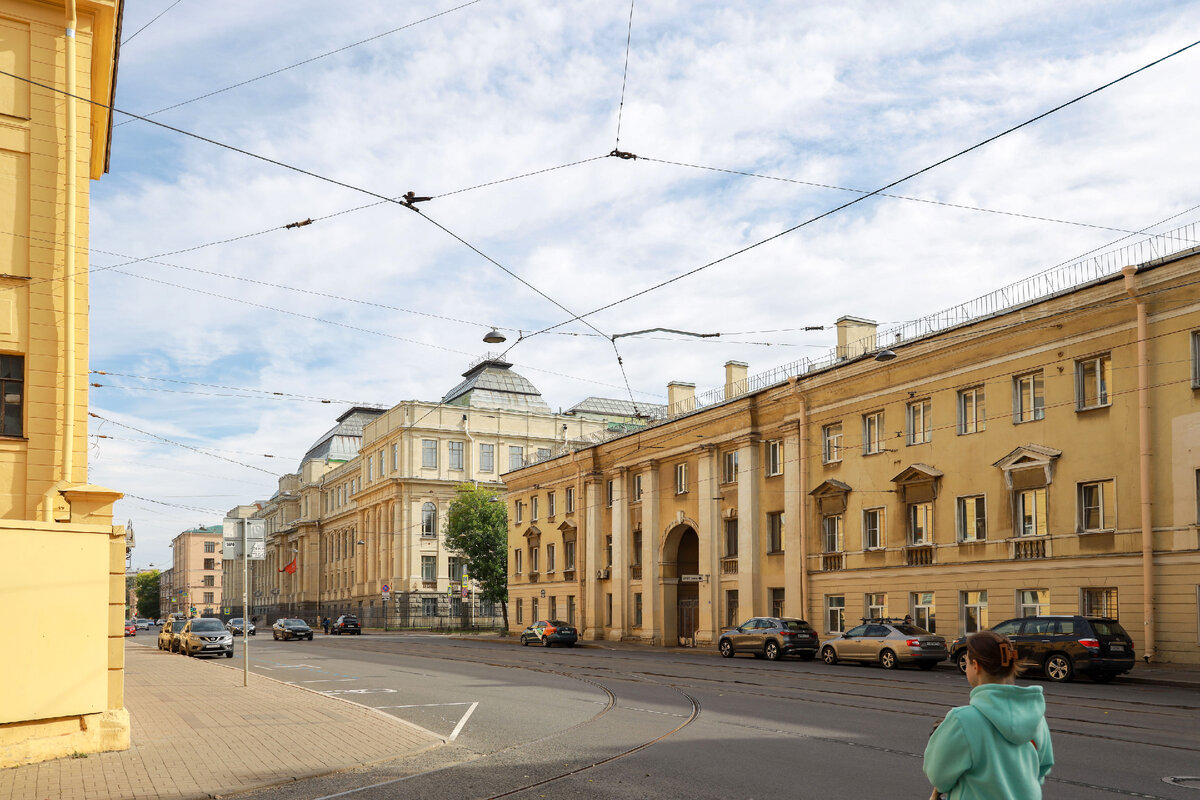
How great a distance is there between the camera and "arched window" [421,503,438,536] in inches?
3501

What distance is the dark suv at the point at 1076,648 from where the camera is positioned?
2442 cm

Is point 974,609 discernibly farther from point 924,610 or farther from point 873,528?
point 873,528

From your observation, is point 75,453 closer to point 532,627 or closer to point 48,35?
point 48,35

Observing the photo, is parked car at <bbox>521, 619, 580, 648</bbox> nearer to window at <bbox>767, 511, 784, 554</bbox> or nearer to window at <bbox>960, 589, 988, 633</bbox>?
window at <bbox>767, 511, 784, 554</bbox>

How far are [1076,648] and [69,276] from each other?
72.1 ft

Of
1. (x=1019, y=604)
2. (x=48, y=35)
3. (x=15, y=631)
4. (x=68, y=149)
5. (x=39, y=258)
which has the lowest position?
(x=1019, y=604)

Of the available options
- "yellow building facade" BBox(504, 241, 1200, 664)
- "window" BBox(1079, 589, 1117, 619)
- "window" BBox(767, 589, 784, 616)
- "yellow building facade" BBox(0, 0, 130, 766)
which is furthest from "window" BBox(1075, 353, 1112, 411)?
"yellow building facade" BBox(0, 0, 130, 766)

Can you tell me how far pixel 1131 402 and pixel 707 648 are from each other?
21586mm

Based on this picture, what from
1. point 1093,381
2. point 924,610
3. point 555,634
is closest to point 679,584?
point 555,634

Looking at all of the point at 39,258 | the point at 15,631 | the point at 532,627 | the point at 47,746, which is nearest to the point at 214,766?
the point at 47,746

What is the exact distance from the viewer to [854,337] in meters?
40.3

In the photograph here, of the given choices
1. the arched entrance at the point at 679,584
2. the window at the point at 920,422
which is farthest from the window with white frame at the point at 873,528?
the arched entrance at the point at 679,584

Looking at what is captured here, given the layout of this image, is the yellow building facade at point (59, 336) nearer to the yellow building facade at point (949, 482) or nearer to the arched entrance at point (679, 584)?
the yellow building facade at point (949, 482)

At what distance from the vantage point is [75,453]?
14.5 metres
